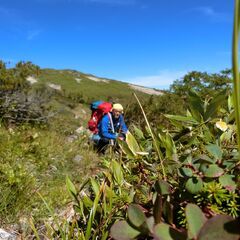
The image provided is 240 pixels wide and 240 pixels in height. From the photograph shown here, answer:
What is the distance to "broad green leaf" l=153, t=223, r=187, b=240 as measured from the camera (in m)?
0.93

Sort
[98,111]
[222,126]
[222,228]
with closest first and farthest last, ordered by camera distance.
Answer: [222,228], [222,126], [98,111]

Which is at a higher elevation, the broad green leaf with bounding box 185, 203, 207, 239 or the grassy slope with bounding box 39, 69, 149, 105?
the grassy slope with bounding box 39, 69, 149, 105

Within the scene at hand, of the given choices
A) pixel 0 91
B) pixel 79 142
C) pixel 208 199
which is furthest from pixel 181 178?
pixel 0 91

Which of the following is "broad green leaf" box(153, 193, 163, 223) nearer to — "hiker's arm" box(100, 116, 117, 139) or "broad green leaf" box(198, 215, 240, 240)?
"broad green leaf" box(198, 215, 240, 240)

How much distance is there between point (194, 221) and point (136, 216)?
6.1 inches

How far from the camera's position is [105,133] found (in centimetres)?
945

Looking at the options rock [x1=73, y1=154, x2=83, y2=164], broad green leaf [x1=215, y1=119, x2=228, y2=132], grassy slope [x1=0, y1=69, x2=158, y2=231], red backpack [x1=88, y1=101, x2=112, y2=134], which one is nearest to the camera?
broad green leaf [x1=215, y1=119, x2=228, y2=132]

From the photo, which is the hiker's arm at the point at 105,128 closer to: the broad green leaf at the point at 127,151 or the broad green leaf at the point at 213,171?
the broad green leaf at the point at 127,151

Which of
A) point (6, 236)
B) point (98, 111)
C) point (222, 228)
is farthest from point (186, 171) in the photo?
point (98, 111)

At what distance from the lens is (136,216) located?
3.27 feet

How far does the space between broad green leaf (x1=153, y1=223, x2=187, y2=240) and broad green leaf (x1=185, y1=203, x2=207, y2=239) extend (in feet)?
0.16

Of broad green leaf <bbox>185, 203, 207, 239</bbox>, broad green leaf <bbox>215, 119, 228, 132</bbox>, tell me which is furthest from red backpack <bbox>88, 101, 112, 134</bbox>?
broad green leaf <bbox>185, 203, 207, 239</bbox>

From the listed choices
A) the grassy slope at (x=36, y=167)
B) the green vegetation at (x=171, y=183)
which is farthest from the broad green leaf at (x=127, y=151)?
the grassy slope at (x=36, y=167)

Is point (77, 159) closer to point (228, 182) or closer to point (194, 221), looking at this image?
point (228, 182)
